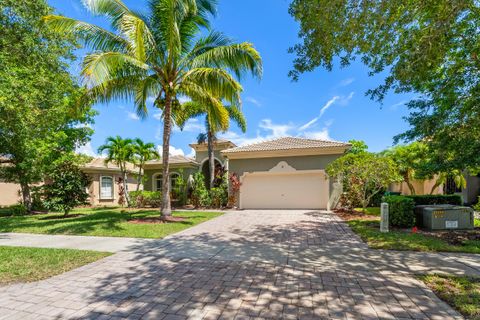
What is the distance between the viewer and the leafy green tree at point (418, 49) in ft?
16.2

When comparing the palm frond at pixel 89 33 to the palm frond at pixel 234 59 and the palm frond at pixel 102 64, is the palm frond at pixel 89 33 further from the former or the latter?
the palm frond at pixel 234 59

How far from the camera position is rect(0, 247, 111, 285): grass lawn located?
15.4ft

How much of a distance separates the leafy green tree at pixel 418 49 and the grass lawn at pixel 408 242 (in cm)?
288

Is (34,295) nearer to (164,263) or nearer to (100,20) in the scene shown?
(164,263)

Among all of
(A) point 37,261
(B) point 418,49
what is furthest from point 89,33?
(B) point 418,49

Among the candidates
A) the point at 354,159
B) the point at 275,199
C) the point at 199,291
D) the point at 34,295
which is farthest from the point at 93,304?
the point at 275,199

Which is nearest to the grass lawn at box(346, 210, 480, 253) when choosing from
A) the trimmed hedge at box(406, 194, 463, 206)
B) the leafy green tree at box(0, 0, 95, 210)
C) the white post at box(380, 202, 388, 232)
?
the white post at box(380, 202, 388, 232)

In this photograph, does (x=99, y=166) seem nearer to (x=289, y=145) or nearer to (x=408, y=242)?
(x=289, y=145)

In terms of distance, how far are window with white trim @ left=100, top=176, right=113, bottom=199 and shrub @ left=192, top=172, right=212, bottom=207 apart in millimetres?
9742

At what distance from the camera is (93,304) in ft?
11.6

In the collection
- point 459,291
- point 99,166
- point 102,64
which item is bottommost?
point 459,291

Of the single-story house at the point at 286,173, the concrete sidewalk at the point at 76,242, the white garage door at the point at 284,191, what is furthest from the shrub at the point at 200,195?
the concrete sidewalk at the point at 76,242

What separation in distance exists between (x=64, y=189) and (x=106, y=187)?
1068 cm

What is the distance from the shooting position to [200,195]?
17.2 meters
